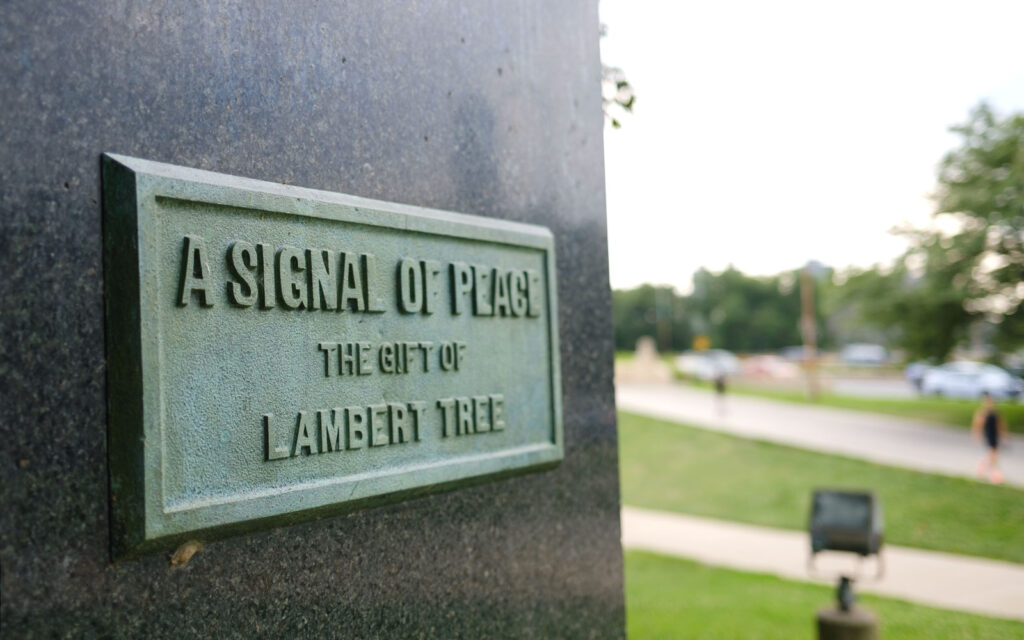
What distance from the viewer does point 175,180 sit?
1835 millimetres

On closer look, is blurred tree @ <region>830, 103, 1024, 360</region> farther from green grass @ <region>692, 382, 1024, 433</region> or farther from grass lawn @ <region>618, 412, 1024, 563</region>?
grass lawn @ <region>618, 412, 1024, 563</region>

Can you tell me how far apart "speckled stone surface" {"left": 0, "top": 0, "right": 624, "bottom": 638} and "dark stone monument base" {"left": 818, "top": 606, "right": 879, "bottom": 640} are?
145 inches

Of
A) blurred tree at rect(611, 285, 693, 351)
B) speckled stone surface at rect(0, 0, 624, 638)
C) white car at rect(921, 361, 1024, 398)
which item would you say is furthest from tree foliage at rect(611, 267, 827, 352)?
speckled stone surface at rect(0, 0, 624, 638)

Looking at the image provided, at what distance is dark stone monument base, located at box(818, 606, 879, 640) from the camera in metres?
5.88

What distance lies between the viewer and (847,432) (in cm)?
2066

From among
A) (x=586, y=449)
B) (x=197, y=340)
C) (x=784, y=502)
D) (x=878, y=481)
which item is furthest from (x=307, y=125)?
(x=878, y=481)

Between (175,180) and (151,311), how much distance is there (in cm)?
29

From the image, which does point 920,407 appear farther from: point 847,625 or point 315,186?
point 315,186

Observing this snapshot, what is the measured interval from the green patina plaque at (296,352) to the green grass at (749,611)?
4.80 meters

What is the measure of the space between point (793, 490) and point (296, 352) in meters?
14.0

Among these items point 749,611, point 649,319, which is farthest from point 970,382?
point 649,319

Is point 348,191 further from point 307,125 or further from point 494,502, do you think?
point 494,502

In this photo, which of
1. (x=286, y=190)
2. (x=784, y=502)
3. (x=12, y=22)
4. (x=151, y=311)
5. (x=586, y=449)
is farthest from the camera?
(x=784, y=502)

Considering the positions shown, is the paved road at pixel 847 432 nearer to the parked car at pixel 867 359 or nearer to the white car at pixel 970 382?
the white car at pixel 970 382
